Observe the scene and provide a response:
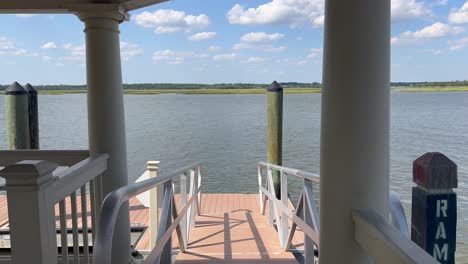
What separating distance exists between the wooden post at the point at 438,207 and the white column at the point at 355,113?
20.0 inches

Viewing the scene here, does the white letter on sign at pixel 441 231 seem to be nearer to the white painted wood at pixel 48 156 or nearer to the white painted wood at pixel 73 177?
the white painted wood at pixel 73 177

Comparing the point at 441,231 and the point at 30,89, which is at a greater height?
the point at 30,89

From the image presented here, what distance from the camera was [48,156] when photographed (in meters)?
2.46

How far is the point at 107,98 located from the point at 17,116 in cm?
313

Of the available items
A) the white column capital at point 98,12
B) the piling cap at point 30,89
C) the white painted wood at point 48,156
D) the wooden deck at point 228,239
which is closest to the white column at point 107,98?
the white column capital at point 98,12

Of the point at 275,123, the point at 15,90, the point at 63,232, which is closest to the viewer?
the point at 63,232

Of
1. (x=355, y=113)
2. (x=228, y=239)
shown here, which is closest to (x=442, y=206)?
(x=355, y=113)

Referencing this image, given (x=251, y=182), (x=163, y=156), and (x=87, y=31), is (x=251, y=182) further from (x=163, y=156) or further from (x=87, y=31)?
(x=87, y=31)

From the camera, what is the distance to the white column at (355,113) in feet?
3.18

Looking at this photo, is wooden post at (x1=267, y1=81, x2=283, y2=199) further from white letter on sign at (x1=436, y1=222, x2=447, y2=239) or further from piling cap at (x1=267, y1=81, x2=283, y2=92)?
white letter on sign at (x1=436, y1=222, x2=447, y2=239)

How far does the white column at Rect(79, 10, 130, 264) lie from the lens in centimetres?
229

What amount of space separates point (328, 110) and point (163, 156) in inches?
485

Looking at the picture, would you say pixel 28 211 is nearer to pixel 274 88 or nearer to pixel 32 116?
pixel 32 116

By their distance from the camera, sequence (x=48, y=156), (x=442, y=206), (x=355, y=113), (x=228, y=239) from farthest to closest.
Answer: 1. (x=228, y=239)
2. (x=48, y=156)
3. (x=442, y=206)
4. (x=355, y=113)
